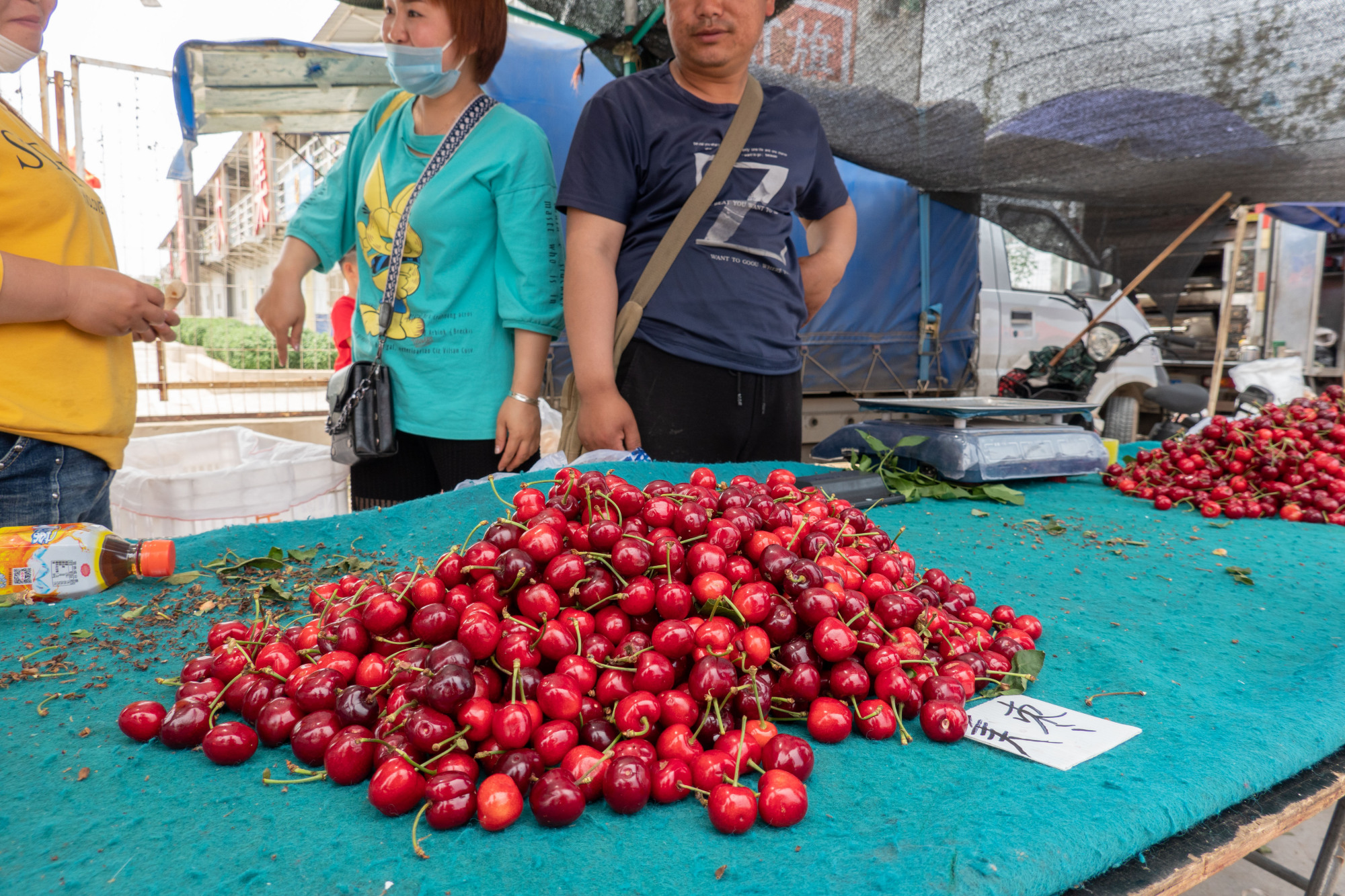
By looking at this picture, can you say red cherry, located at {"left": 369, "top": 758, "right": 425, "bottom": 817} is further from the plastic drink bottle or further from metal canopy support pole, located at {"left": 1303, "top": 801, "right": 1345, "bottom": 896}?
metal canopy support pole, located at {"left": 1303, "top": 801, "right": 1345, "bottom": 896}

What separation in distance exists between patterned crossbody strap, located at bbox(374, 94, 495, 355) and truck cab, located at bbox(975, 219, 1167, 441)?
5.97m

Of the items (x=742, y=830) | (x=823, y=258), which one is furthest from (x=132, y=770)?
(x=823, y=258)

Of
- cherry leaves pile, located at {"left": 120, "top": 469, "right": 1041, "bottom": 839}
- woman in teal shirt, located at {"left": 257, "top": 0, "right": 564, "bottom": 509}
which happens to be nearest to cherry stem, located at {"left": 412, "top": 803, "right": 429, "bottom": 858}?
cherry leaves pile, located at {"left": 120, "top": 469, "right": 1041, "bottom": 839}

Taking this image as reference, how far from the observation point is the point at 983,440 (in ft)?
7.94

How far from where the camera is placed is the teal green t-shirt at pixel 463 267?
195 centimetres

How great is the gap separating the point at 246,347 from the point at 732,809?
6.01m

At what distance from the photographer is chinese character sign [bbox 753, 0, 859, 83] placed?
3.31 meters

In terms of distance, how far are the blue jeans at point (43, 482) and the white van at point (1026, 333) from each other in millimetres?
5340

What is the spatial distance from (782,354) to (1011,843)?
1699mm

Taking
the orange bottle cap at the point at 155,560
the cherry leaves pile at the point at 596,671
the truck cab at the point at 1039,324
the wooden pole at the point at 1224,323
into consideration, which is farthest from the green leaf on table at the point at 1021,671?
the truck cab at the point at 1039,324

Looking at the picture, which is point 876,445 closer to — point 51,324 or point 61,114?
point 51,324

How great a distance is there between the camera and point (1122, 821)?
74 cm

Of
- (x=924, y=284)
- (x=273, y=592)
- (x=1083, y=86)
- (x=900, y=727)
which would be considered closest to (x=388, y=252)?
(x=273, y=592)

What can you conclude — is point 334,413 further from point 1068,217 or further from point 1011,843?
point 1068,217
